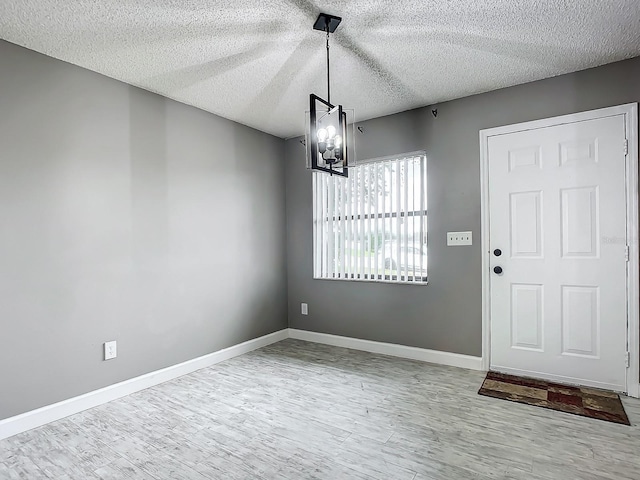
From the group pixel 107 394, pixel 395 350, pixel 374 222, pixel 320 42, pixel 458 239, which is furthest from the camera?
pixel 374 222

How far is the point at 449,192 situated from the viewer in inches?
136

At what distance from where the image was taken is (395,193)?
148 inches

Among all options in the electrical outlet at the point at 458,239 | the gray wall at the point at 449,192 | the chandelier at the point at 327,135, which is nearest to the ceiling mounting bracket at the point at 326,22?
the chandelier at the point at 327,135

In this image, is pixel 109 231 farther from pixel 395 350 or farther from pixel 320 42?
pixel 395 350

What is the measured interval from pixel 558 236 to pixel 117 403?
3.71 metres

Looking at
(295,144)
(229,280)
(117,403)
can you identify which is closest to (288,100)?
(295,144)

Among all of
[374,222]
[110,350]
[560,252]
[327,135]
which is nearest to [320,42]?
[327,135]

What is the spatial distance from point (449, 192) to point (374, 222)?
2.74 feet

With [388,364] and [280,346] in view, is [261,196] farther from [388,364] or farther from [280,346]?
[388,364]

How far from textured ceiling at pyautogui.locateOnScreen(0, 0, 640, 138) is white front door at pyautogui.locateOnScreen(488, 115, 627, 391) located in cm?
63

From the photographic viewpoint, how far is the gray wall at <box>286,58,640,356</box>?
289 cm

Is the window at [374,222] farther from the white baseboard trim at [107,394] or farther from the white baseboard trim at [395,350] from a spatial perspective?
the white baseboard trim at [107,394]

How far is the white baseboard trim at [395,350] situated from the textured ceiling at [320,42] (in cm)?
246

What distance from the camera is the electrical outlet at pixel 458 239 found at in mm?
3348
